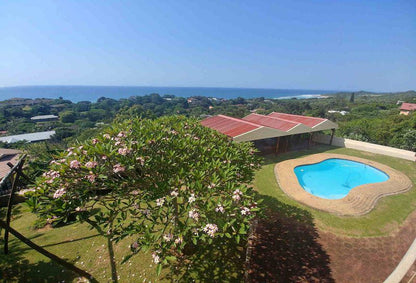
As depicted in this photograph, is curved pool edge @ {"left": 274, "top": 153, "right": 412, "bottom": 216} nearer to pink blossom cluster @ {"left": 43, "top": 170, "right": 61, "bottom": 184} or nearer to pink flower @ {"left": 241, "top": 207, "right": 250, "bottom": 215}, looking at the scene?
pink flower @ {"left": 241, "top": 207, "right": 250, "bottom": 215}

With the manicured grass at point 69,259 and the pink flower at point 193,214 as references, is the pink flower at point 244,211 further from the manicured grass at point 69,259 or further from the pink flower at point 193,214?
the manicured grass at point 69,259

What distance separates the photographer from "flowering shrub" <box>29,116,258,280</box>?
395 centimetres

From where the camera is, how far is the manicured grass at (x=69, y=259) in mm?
5516

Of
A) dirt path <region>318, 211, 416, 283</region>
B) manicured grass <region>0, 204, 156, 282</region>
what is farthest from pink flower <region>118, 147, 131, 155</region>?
dirt path <region>318, 211, 416, 283</region>

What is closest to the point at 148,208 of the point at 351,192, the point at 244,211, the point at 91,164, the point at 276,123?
the point at 91,164

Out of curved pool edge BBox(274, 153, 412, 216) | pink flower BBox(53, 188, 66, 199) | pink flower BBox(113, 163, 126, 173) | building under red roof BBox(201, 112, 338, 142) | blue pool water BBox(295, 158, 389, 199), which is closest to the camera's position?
pink flower BBox(53, 188, 66, 199)

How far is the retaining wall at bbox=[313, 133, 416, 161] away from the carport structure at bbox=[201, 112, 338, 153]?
2.03 metres

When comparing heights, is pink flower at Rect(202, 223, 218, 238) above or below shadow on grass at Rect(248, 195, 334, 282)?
above

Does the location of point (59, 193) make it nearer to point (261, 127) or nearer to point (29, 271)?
point (29, 271)

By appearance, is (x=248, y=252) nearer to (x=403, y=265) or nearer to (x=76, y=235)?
(x=403, y=265)

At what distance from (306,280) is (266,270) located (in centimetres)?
127

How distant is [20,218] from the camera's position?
8.98m

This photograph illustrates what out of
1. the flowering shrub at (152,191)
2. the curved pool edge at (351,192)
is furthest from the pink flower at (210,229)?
the curved pool edge at (351,192)

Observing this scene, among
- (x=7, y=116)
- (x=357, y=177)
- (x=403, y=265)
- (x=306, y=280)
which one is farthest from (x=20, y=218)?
(x=7, y=116)
